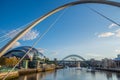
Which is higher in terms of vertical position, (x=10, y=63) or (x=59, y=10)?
(x=59, y=10)

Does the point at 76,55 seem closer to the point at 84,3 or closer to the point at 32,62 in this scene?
the point at 32,62

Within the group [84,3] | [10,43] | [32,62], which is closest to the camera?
[10,43]

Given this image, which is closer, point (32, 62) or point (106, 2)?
point (106, 2)

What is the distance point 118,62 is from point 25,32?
115477 mm

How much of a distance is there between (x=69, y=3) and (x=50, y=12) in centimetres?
140

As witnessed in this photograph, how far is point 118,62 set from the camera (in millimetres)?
116250

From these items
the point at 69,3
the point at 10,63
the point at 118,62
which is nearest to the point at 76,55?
the point at 118,62

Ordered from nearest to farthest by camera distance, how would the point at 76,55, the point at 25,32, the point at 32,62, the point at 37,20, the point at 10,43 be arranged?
the point at 10,43 → the point at 25,32 → the point at 37,20 → the point at 32,62 → the point at 76,55

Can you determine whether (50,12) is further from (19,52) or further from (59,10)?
(19,52)

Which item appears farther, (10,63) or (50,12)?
(10,63)

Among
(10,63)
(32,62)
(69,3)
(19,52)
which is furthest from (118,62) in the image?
(69,3)

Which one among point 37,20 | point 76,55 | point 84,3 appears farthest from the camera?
point 76,55

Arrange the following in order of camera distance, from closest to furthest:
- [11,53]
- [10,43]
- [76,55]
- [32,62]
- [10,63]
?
[10,43] → [10,63] → [32,62] → [11,53] → [76,55]

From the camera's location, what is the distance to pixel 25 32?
887cm
